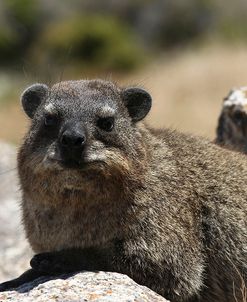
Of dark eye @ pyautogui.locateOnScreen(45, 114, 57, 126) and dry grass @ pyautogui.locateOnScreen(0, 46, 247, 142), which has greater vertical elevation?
dry grass @ pyautogui.locateOnScreen(0, 46, 247, 142)

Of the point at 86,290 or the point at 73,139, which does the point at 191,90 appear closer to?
the point at 73,139

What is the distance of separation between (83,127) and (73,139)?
0.29 m

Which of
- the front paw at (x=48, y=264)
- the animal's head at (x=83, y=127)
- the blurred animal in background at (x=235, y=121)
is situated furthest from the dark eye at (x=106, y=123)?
the blurred animal in background at (x=235, y=121)

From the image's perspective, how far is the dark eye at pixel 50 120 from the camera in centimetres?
812

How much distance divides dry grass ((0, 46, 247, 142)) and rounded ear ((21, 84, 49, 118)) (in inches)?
529

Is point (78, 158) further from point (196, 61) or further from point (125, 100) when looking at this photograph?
point (196, 61)

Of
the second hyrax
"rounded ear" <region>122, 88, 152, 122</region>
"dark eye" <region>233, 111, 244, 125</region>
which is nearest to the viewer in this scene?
the second hyrax

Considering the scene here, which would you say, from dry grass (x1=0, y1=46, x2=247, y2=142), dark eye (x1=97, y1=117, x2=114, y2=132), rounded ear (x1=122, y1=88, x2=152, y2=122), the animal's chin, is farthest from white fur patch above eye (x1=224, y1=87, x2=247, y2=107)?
dry grass (x1=0, y1=46, x2=247, y2=142)

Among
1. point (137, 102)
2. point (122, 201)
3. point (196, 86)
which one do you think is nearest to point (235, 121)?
point (137, 102)

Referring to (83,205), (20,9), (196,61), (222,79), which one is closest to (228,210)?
(83,205)

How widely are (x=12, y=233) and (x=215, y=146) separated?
14.9 ft

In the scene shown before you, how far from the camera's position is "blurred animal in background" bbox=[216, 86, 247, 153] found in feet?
38.2

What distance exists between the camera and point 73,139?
24.7ft

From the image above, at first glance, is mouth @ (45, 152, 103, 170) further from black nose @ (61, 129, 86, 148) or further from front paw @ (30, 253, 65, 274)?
front paw @ (30, 253, 65, 274)
